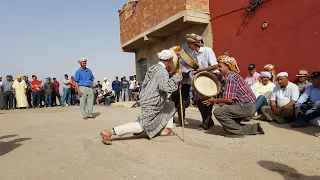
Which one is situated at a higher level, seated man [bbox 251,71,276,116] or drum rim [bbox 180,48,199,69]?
drum rim [bbox 180,48,199,69]

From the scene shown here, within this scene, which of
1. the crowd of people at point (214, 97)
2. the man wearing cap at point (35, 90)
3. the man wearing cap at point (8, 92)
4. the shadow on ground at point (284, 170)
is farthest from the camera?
the man wearing cap at point (35, 90)

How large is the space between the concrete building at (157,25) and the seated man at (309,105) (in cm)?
526

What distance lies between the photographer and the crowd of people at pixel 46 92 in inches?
527

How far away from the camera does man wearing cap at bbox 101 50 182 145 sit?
386 cm

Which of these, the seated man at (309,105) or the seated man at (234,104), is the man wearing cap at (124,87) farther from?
the seated man at (234,104)

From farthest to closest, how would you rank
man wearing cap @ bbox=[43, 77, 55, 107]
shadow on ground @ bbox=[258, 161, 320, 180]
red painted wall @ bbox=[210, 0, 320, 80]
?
1. man wearing cap @ bbox=[43, 77, 55, 107]
2. red painted wall @ bbox=[210, 0, 320, 80]
3. shadow on ground @ bbox=[258, 161, 320, 180]

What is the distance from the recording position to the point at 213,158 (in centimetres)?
306

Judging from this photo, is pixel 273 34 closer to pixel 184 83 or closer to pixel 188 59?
pixel 184 83

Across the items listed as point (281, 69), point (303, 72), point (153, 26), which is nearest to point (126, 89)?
point (153, 26)

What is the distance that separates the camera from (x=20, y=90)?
13.2m

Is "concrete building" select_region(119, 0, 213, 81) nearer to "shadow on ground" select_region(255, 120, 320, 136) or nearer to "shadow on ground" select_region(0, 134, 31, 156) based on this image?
"shadow on ground" select_region(255, 120, 320, 136)

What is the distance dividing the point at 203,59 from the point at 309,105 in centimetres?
228

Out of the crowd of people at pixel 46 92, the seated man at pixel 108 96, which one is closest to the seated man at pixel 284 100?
the crowd of people at pixel 46 92

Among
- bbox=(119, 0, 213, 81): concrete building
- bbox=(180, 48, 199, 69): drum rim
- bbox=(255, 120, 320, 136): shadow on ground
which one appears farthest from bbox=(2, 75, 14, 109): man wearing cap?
bbox=(255, 120, 320, 136): shadow on ground
